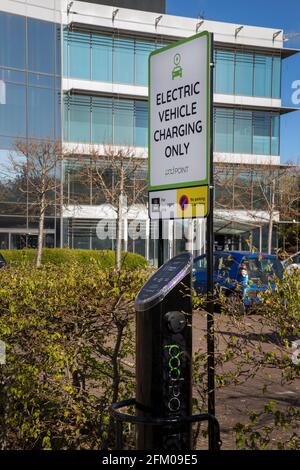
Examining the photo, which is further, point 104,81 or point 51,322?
point 104,81

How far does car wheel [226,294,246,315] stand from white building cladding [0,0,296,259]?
2753cm

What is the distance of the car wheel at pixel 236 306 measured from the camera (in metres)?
3.31

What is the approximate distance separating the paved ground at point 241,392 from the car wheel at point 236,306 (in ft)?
0.24

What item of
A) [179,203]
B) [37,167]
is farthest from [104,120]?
[179,203]

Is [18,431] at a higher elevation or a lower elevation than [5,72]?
lower

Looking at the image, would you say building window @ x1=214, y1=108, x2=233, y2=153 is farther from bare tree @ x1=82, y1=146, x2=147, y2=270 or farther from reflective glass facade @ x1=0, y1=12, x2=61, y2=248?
reflective glass facade @ x1=0, y1=12, x2=61, y2=248

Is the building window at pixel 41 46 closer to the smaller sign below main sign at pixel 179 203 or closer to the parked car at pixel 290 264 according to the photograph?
the smaller sign below main sign at pixel 179 203

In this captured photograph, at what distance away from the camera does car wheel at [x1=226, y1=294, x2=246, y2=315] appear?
3312 millimetres

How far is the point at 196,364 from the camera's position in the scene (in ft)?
13.1

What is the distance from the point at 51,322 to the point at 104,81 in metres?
31.2

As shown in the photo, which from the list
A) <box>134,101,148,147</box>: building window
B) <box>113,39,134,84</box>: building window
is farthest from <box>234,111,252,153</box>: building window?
<box>113,39,134,84</box>: building window

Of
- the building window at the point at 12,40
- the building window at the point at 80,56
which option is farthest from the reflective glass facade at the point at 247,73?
the building window at the point at 12,40
